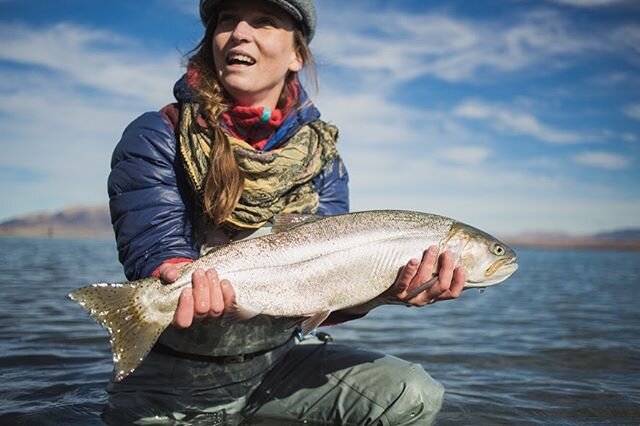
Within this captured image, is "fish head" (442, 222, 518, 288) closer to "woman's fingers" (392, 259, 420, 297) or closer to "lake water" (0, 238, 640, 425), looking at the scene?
"woman's fingers" (392, 259, 420, 297)

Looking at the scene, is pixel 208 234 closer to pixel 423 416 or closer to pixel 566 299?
pixel 423 416

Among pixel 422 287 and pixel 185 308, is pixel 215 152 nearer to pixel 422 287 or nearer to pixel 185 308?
pixel 185 308

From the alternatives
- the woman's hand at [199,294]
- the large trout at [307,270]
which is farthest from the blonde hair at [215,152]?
the woman's hand at [199,294]

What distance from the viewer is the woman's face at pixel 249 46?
4.50 m

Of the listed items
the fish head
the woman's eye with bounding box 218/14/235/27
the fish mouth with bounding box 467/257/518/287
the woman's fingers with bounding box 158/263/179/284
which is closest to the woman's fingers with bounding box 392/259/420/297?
the fish head

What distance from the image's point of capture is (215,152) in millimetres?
4242

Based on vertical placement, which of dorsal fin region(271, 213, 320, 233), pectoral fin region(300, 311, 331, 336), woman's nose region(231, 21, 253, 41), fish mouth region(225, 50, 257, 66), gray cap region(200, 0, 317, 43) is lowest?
pectoral fin region(300, 311, 331, 336)

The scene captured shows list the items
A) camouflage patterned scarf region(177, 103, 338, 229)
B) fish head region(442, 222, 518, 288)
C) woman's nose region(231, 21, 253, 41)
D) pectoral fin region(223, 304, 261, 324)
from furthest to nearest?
woman's nose region(231, 21, 253, 41) → camouflage patterned scarf region(177, 103, 338, 229) → fish head region(442, 222, 518, 288) → pectoral fin region(223, 304, 261, 324)

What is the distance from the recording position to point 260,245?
378 centimetres

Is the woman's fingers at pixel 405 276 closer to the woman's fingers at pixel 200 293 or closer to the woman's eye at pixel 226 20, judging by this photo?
the woman's fingers at pixel 200 293

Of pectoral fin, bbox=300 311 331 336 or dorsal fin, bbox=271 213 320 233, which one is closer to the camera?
pectoral fin, bbox=300 311 331 336

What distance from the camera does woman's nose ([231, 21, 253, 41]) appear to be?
4.43 meters

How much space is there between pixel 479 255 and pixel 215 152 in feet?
6.16

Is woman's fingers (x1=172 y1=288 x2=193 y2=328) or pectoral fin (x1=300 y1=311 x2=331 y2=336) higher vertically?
woman's fingers (x1=172 y1=288 x2=193 y2=328)
